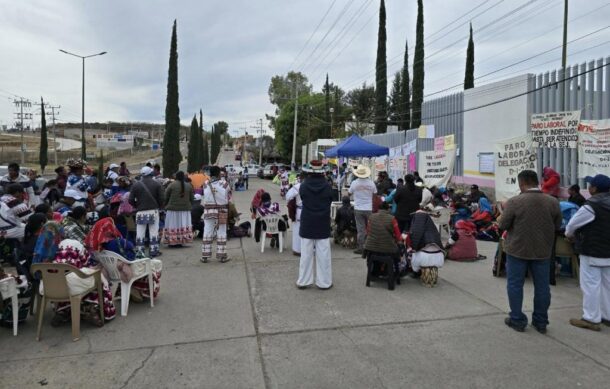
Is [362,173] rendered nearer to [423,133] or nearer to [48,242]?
[48,242]

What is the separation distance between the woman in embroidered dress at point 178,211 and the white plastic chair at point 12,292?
4719 millimetres

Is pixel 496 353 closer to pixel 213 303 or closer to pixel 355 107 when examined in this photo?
pixel 213 303

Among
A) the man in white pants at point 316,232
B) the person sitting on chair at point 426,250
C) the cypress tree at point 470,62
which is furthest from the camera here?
the cypress tree at point 470,62

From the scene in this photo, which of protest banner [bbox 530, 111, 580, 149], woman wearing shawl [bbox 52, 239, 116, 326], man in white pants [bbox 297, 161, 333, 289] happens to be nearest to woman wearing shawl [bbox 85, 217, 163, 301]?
woman wearing shawl [bbox 52, 239, 116, 326]

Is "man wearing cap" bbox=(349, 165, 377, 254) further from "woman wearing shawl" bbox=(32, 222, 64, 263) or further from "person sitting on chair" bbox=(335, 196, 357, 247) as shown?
"woman wearing shawl" bbox=(32, 222, 64, 263)

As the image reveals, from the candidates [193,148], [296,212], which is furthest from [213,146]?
[296,212]

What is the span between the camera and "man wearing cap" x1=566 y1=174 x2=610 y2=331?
4.77m

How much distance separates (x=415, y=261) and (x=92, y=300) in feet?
14.8

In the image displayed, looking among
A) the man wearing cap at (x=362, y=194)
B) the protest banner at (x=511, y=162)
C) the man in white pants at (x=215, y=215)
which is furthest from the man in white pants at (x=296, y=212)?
the protest banner at (x=511, y=162)

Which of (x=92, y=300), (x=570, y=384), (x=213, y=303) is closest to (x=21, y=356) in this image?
(x=92, y=300)

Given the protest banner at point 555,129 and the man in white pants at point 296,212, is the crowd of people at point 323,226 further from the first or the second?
the protest banner at point 555,129

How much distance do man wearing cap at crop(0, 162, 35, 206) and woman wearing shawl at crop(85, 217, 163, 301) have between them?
377 centimetres

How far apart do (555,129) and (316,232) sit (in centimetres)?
741

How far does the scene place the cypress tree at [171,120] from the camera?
31359 mm
